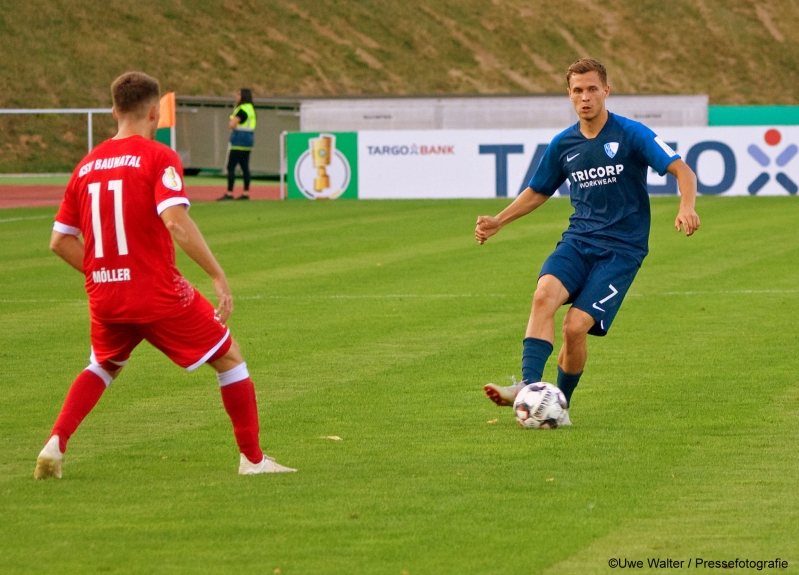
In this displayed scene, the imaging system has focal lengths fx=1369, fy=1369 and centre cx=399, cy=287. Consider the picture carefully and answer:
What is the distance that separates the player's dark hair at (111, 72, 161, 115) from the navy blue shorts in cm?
237

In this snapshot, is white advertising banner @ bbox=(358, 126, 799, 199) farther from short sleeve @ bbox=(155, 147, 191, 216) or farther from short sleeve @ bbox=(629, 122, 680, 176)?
short sleeve @ bbox=(155, 147, 191, 216)

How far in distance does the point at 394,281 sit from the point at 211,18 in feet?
128

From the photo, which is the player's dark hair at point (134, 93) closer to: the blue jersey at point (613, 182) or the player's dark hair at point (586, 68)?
the player's dark hair at point (586, 68)

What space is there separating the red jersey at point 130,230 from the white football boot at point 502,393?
1721 millimetres

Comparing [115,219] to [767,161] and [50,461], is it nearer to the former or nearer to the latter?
[50,461]

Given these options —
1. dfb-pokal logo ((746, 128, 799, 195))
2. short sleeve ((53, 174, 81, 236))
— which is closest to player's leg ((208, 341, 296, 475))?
short sleeve ((53, 174, 81, 236))

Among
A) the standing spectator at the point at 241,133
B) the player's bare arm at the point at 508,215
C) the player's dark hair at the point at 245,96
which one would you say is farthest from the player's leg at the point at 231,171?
the player's bare arm at the point at 508,215

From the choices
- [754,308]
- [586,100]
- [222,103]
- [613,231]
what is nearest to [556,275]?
[613,231]

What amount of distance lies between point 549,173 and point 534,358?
1.06 metres

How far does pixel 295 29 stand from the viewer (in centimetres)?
5281

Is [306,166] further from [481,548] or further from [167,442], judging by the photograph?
[481,548]

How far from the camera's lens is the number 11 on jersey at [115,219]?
5.63 m

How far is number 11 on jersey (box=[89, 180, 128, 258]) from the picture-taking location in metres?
5.63

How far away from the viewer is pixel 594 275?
707cm
